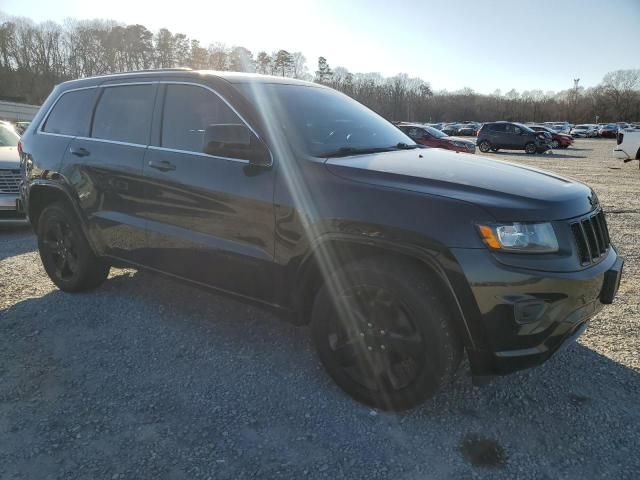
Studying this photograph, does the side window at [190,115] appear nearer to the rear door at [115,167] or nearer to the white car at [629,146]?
the rear door at [115,167]

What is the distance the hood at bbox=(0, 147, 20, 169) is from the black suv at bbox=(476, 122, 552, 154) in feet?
79.7

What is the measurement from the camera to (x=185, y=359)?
3312 mm

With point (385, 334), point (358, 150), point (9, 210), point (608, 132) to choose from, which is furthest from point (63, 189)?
point (608, 132)

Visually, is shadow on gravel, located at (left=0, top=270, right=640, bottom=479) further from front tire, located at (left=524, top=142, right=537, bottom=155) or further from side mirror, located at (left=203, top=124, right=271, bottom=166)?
front tire, located at (left=524, top=142, right=537, bottom=155)

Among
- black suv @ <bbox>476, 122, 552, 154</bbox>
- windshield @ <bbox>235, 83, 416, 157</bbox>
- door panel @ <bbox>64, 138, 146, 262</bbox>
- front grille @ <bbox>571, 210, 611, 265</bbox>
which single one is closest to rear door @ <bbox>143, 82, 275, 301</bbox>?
door panel @ <bbox>64, 138, 146, 262</bbox>

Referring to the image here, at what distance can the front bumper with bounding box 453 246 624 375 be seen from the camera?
2.25 meters

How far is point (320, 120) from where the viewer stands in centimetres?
330

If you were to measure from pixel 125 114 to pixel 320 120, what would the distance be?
1.64 m

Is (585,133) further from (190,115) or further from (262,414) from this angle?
(262,414)

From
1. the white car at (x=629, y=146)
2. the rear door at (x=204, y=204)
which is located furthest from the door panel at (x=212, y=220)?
the white car at (x=629, y=146)

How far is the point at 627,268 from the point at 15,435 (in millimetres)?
5701

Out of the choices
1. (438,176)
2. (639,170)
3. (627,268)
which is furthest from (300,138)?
(639,170)

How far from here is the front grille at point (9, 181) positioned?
6730 millimetres

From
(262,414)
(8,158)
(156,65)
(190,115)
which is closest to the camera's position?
(262,414)
